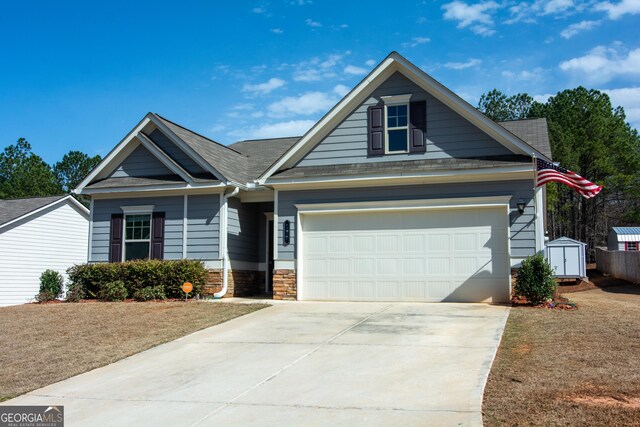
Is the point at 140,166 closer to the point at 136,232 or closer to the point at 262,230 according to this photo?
the point at 136,232

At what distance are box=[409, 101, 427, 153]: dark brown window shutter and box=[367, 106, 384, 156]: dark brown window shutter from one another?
2.50ft

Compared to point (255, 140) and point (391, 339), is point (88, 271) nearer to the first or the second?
point (255, 140)

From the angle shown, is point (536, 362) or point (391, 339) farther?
point (391, 339)

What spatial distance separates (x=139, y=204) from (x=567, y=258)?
1542 cm

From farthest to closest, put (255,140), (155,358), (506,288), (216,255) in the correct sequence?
(255,140) < (216,255) < (506,288) < (155,358)

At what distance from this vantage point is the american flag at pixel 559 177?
46.4ft

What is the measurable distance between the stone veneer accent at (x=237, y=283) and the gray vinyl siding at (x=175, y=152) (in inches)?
122

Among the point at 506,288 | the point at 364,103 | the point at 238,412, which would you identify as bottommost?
the point at 238,412

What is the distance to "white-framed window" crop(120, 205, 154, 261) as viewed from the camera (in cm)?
1797

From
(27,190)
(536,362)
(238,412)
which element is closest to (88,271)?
(238,412)

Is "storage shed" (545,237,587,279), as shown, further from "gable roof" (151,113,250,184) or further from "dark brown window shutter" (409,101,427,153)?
"gable roof" (151,113,250,184)

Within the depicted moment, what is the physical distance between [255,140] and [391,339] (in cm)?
1417

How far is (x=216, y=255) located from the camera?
1712 centimetres

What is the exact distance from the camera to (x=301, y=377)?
320 inches
